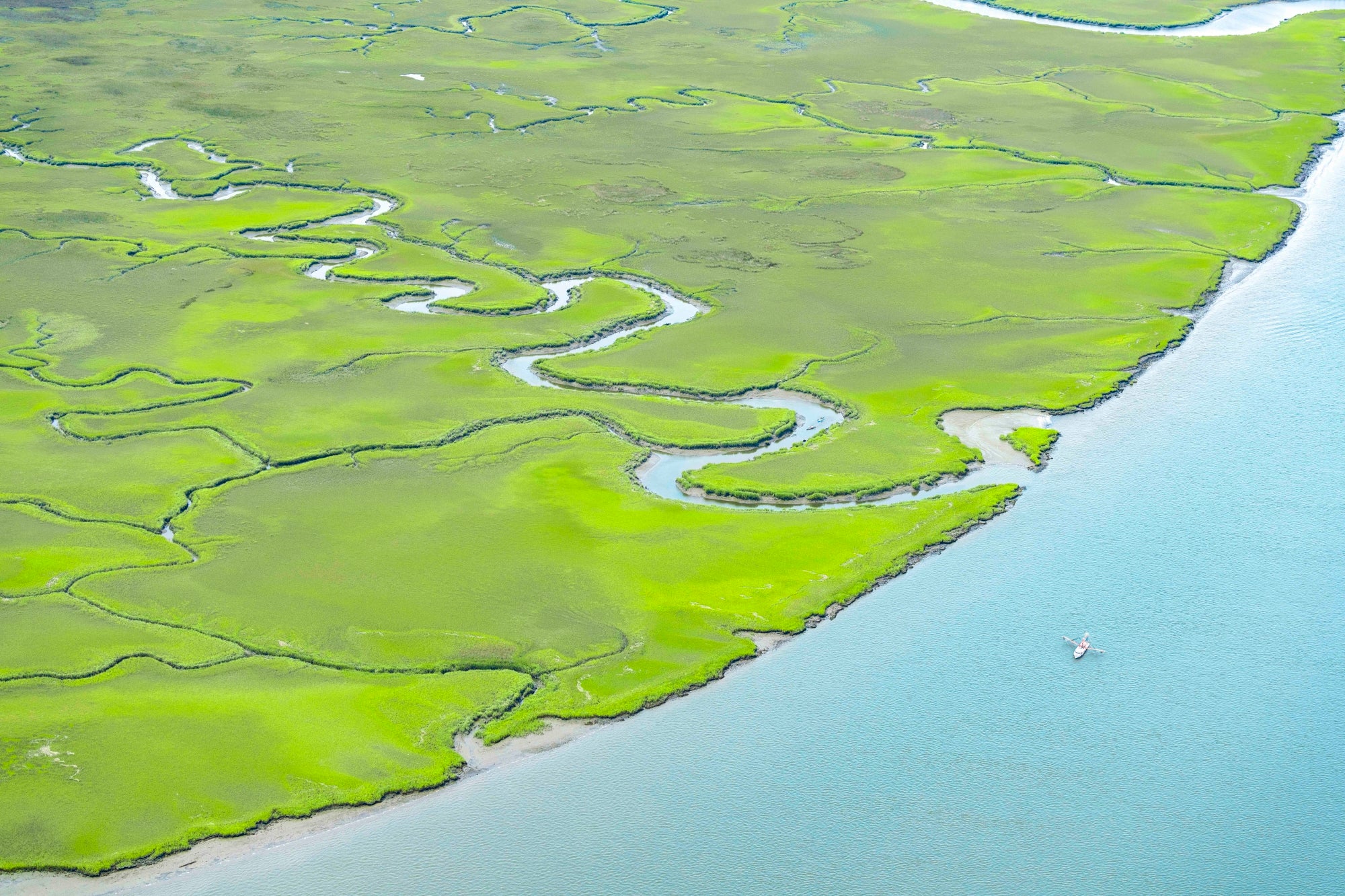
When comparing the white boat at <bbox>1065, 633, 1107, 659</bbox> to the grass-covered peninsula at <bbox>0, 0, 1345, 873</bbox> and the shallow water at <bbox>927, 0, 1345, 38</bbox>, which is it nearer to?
the grass-covered peninsula at <bbox>0, 0, 1345, 873</bbox>

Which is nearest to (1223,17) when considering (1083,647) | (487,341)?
(487,341)

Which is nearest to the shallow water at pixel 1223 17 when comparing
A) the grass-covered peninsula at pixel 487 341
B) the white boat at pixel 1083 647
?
the grass-covered peninsula at pixel 487 341

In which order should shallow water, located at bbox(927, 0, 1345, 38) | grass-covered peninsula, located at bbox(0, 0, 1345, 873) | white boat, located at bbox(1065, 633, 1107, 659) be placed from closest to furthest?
grass-covered peninsula, located at bbox(0, 0, 1345, 873) < white boat, located at bbox(1065, 633, 1107, 659) < shallow water, located at bbox(927, 0, 1345, 38)

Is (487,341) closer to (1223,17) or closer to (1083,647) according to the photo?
(1083,647)

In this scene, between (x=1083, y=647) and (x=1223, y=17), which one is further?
(x=1223, y=17)

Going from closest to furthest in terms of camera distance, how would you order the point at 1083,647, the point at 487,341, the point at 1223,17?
the point at 1083,647 → the point at 487,341 → the point at 1223,17

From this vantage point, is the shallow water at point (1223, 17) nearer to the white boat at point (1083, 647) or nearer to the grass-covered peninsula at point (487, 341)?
the grass-covered peninsula at point (487, 341)

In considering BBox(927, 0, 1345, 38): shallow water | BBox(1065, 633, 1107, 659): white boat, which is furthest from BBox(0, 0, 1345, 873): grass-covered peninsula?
BBox(927, 0, 1345, 38): shallow water
